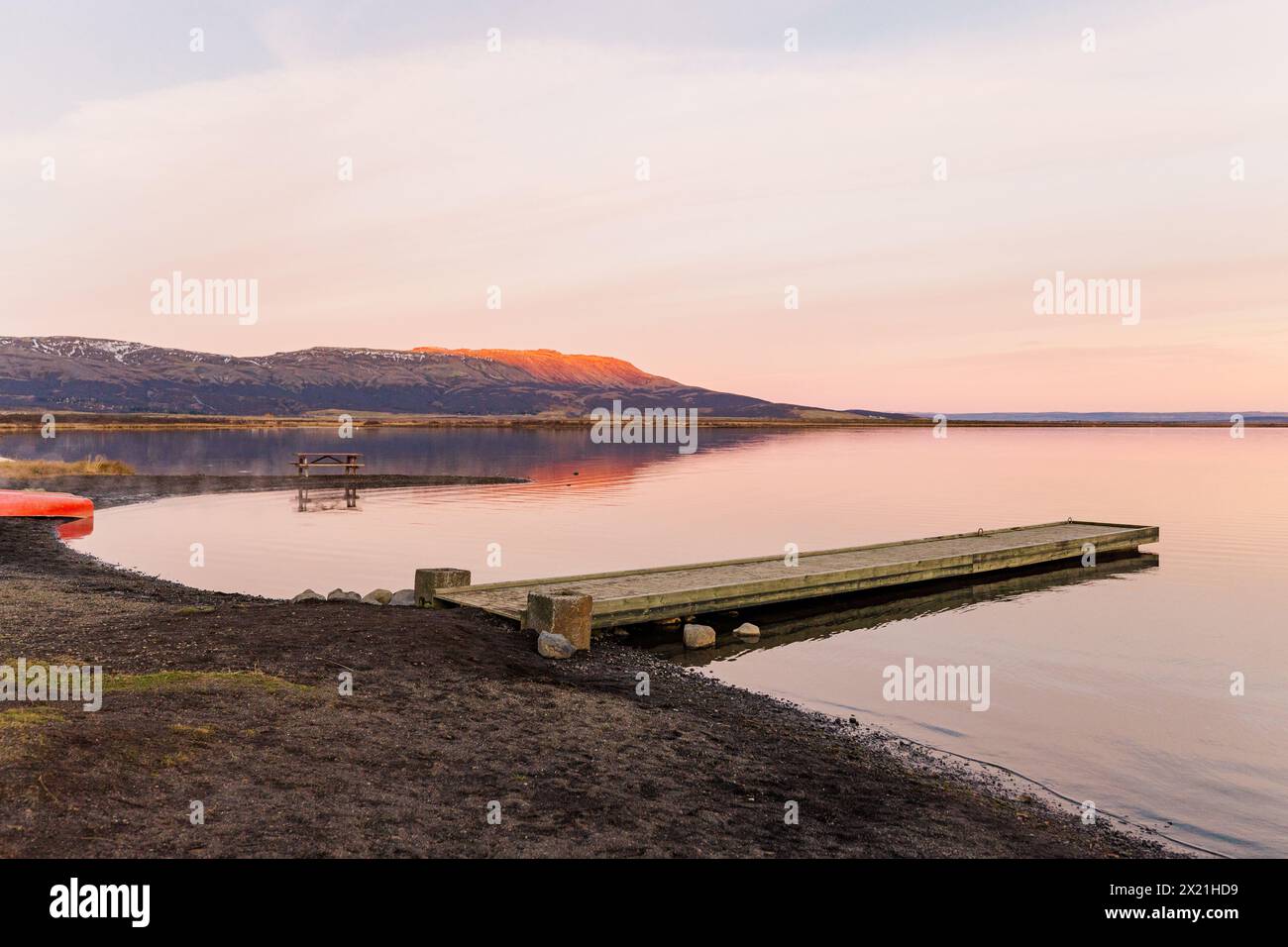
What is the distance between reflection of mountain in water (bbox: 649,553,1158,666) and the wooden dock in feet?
1.43

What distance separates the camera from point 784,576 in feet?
79.8

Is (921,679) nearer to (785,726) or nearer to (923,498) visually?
(785,726)

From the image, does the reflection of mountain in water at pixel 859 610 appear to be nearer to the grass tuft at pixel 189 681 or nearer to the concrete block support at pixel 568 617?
the concrete block support at pixel 568 617

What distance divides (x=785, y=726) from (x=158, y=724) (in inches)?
336

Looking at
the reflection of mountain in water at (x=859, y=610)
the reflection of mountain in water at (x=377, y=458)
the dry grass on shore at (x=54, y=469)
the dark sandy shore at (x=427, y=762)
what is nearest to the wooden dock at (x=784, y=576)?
the reflection of mountain in water at (x=859, y=610)

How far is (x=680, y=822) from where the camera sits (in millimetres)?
9406

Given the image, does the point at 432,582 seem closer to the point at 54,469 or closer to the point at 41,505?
the point at 41,505

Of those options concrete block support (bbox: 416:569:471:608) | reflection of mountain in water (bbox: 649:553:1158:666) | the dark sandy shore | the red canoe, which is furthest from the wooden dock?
the red canoe

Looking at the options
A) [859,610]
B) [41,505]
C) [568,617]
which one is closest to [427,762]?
[568,617]

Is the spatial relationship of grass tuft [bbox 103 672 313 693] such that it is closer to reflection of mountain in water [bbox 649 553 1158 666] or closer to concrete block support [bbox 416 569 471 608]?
concrete block support [bbox 416 569 471 608]

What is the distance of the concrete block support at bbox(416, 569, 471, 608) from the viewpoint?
2042 centimetres

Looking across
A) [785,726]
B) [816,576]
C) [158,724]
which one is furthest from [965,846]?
[816,576]
